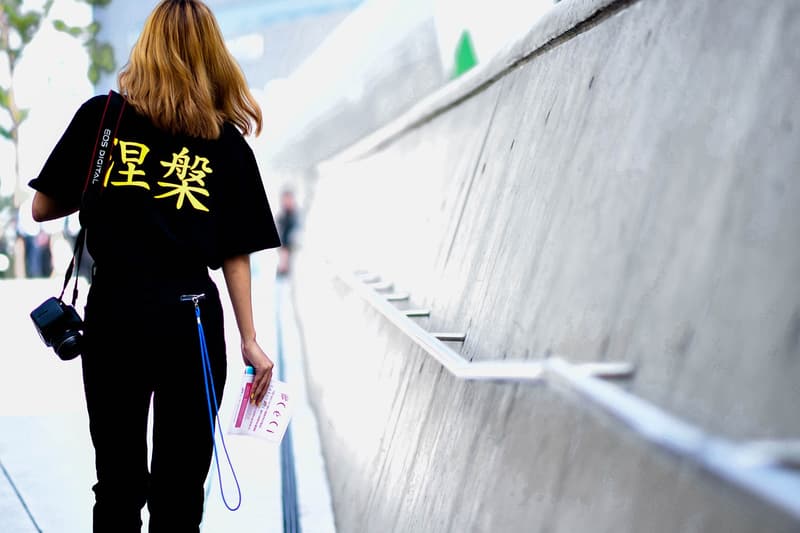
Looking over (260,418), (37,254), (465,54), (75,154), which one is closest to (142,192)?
(75,154)

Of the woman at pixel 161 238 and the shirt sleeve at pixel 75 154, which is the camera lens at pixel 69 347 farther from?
the shirt sleeve at pixel 75 154

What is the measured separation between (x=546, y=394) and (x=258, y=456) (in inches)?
140

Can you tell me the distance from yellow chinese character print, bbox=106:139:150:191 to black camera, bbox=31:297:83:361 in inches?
14.3

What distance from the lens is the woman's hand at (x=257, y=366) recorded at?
2.62m

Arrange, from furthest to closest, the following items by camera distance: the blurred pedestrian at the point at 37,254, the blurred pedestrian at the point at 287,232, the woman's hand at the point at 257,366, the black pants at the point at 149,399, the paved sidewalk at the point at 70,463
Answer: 1. the blurred pedestrian at the point at 37,254
2. the blurred pedestrian at the point at 287,232
3. the paved sidewalk at the point at 70,463
4. the woman's hand at the point at 257,366
5. the black pants at the point at 149,399

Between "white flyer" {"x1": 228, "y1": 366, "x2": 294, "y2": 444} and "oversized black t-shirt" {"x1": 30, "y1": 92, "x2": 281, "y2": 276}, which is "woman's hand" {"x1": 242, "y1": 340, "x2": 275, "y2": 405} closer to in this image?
"white flyer" {"x1": 228, "y1": 366, "x2": 294, "y2": 444}

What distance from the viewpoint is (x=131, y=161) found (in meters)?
2.43

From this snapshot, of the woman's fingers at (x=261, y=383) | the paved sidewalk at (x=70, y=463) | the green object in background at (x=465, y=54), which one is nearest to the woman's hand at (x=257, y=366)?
the woman's fingers at (x=261, y=383)

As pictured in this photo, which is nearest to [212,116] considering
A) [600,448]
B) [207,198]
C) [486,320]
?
[207,198]

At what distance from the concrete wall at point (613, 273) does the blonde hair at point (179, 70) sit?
783mm

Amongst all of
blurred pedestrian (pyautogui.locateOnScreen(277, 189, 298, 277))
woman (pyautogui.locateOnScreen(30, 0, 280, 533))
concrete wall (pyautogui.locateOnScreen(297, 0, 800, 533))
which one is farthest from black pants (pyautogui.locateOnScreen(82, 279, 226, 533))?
blurred pedestrian (pyautogui.locateOnScreen(277, 189, 298, 277))

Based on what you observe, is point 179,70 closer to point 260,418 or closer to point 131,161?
point 131,161

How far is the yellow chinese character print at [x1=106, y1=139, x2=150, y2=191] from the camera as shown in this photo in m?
2.42

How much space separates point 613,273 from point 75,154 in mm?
1335
